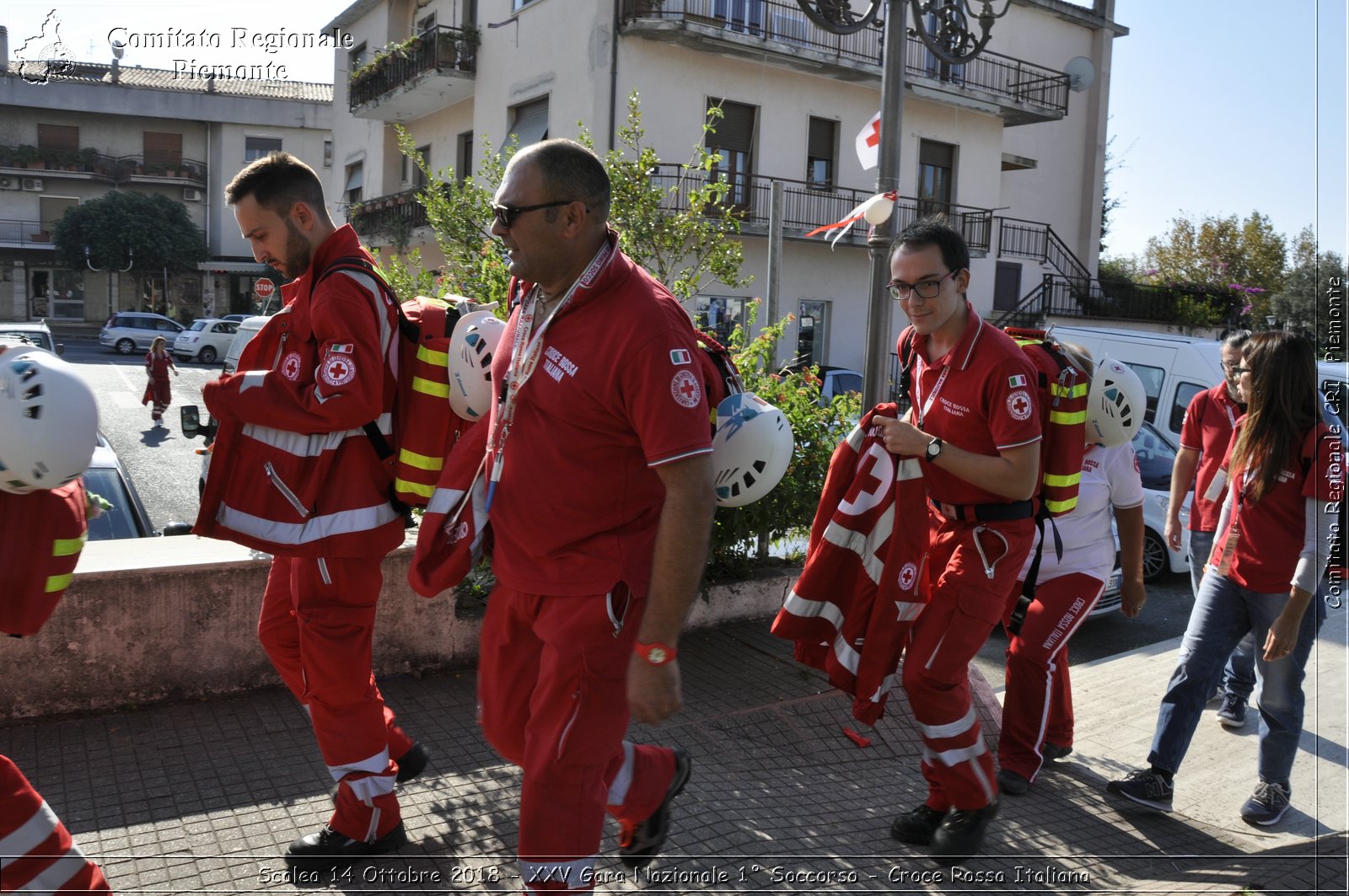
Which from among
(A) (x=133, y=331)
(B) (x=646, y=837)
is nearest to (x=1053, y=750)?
(B) (x=646, y=837)

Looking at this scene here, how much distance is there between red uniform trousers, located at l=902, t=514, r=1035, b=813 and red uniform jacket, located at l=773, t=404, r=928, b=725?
122 mm

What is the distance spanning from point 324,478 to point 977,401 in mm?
2230

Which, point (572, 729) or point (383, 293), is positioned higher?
point (383, 293)

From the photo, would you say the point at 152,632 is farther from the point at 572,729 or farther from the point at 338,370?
the point at 572,729

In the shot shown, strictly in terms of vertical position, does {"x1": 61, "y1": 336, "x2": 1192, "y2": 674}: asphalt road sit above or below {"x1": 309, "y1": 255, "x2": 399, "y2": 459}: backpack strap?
below

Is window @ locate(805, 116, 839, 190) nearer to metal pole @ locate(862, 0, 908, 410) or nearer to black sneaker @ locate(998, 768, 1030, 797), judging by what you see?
metal pole @ locate(862, 0, 908, 410)

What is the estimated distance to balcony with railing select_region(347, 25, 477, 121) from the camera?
949 inches

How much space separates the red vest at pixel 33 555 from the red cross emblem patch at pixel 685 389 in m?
1.52

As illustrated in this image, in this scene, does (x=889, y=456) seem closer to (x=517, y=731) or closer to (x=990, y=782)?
(x=990, y=782)

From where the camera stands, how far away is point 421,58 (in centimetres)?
2475

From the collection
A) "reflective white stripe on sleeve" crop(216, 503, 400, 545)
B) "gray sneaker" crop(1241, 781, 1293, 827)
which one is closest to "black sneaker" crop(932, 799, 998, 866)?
"gray sneaker" crop(1241, 781, 1293, 827)

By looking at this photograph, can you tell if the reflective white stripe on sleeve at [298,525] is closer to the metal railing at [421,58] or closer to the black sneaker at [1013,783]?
the black sneaker at [1013,783]

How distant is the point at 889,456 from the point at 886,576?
445mm

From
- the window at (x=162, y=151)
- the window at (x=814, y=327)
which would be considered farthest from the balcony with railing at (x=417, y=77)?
the window at (x=162, y=151)
